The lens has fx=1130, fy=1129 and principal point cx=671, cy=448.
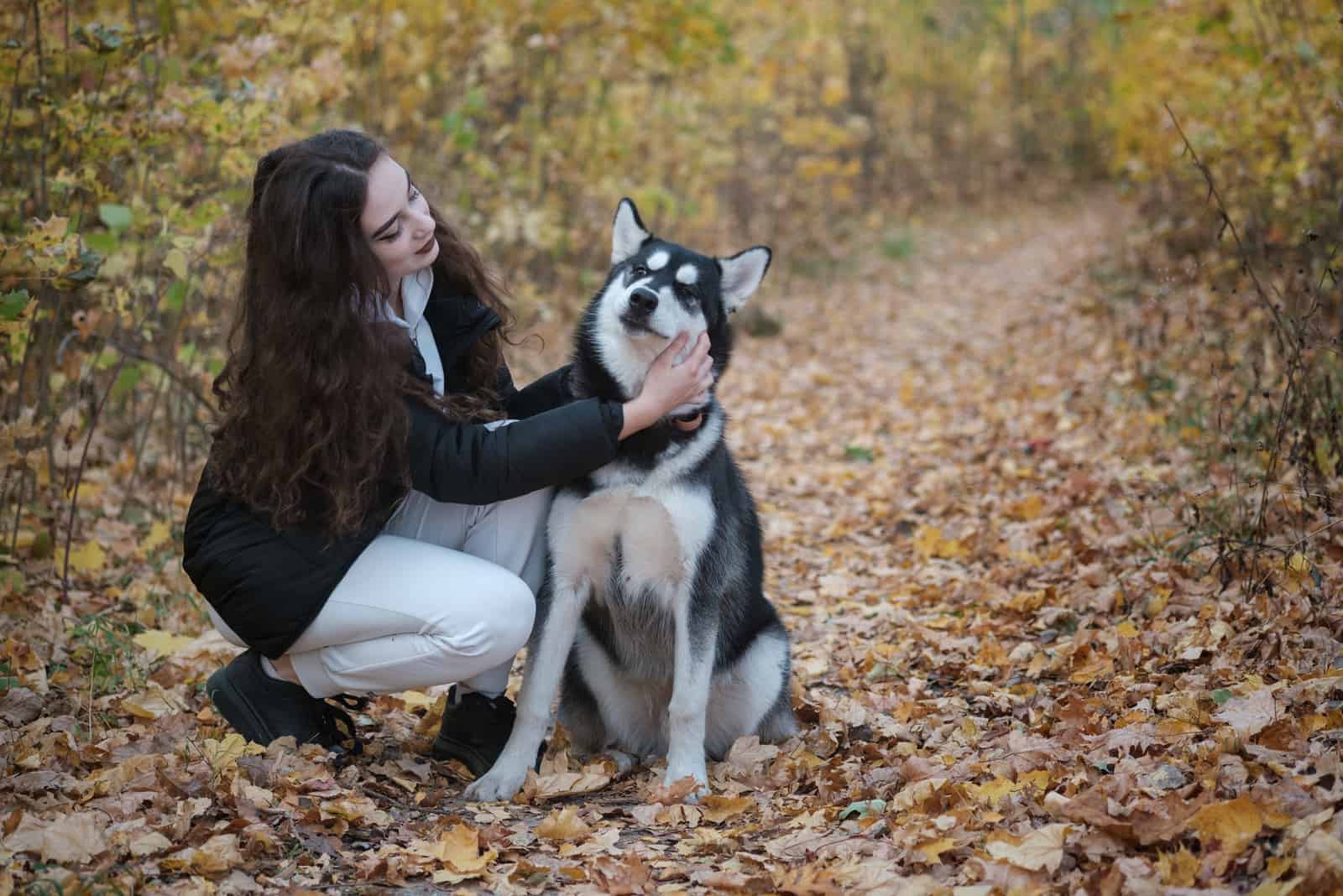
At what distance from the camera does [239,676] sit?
335 cm

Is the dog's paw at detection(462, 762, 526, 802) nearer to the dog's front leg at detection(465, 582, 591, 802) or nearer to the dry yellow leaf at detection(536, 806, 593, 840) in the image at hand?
the dog's front leg at detection(465, 582, 591, 802)

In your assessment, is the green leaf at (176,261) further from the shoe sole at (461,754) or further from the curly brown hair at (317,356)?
the shoe sole at (461,754)

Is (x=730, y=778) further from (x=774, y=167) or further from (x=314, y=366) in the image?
(x=774, y=167)

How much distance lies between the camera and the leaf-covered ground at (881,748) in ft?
7.93

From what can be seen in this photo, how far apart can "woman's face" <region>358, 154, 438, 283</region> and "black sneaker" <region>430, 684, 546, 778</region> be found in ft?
4.31

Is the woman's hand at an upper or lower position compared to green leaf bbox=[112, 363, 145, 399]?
upper

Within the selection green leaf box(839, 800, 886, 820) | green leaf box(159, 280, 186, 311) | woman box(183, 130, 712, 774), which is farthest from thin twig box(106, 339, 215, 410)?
green leaf box(839, 800, 886, 820)

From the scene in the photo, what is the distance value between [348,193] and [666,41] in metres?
6.40

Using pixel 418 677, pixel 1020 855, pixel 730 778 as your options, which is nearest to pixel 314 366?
pixel 418 677

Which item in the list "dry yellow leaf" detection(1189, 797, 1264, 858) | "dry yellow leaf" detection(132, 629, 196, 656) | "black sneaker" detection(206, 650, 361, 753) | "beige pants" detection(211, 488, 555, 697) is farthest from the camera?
"dry yellow leaf" detection(132, 629, 196, 656)

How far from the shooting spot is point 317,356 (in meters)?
3.04

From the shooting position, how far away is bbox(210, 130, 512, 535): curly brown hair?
3.02 m

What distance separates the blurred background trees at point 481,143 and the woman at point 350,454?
2.85ft

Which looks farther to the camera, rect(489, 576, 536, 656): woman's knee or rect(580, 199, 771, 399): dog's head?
rect(580, 199, 771, 399): dog's head
